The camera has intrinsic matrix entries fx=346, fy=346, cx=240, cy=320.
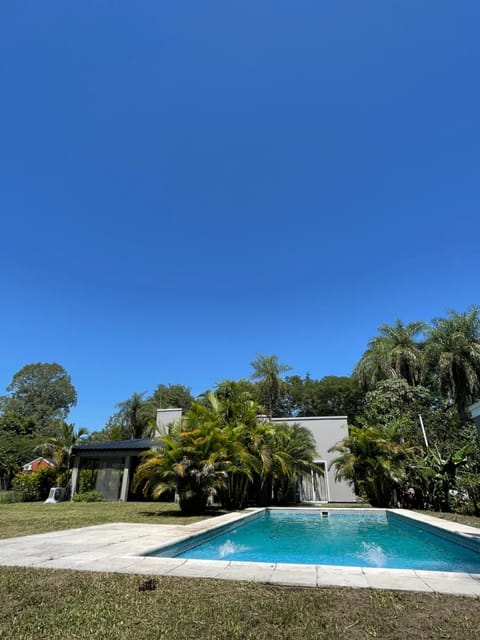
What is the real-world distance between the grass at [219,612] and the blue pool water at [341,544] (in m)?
2.45

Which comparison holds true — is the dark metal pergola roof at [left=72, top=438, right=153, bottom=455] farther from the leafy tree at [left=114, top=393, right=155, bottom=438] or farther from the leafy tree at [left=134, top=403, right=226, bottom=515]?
the leafy tree at [left=114, top=393, right=155, bottom=438]

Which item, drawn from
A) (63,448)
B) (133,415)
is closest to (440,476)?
(63,448)

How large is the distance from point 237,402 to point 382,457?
20.8ft

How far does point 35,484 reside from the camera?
18422 millimetres

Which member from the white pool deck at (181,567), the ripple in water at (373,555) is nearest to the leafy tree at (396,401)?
the ripple in water at (373,555)

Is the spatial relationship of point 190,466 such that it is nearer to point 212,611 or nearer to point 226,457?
point 226,457

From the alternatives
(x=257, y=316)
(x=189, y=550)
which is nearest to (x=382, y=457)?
(x=189, y=550)

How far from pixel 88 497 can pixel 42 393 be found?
4217 centimetres

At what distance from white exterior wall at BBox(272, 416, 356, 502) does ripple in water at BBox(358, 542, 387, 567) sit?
11228 mm

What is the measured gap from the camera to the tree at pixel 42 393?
50.2m

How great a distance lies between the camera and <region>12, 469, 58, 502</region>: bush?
18.2 m

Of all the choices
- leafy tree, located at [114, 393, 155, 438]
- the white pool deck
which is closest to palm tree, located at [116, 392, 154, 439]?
leafy tree, located at [114, 393, 155, 438]

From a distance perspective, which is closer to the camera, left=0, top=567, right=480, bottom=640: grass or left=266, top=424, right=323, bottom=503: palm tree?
left=0, top=567, right=480, bottom=640: grass

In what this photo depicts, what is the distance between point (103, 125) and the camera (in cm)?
1275
